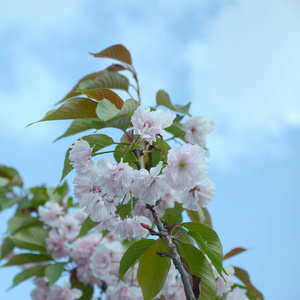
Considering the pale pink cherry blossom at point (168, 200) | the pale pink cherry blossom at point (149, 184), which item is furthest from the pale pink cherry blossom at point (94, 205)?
the pale pink cherry blossom at point (168, 200)

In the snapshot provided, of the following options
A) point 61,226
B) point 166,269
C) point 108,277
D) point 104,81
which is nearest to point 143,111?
point 166,269

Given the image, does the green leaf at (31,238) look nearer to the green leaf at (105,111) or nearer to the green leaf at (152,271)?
the green leaf at (152,271)

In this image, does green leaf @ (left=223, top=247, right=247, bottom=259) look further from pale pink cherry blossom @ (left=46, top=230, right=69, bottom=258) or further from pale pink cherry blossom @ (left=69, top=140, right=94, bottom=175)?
pale pink cherry blossom @ (left=46, top=230, right=69, bottom=258)

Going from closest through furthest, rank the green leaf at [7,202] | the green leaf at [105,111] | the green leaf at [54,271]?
1. the green leaf at [105,111]
2. the green leaf at [54,271]
3. the green leaf at [7,202]

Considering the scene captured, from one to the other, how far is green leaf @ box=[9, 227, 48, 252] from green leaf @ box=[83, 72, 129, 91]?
3.20 feet

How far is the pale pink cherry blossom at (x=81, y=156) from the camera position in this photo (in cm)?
85

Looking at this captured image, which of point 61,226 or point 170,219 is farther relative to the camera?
point 61,226

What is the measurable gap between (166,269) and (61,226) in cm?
117

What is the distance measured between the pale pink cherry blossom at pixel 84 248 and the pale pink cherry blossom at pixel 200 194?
3.05 ft

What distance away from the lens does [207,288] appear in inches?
35.4

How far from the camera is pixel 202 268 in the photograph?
2.99 ft

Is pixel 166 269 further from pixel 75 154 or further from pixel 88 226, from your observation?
pixel 88 226

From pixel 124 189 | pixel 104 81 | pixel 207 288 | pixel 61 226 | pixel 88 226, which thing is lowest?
pixel 207 288

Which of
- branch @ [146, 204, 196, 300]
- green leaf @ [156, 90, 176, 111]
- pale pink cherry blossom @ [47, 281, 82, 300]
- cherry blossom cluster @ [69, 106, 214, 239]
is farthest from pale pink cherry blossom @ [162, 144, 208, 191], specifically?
pale pink cherry blossom @ [47, 281, 82, 300]
